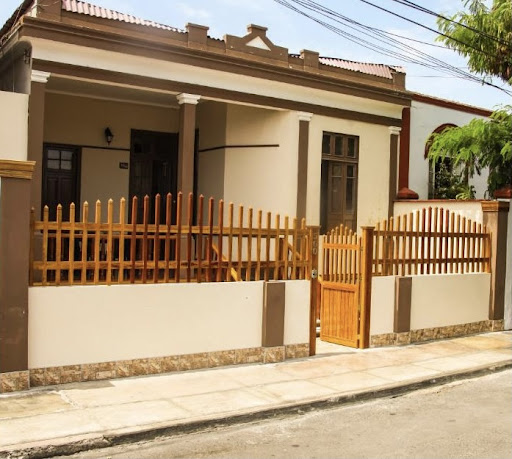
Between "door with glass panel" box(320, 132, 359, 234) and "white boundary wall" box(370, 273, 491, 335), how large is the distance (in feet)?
11.8

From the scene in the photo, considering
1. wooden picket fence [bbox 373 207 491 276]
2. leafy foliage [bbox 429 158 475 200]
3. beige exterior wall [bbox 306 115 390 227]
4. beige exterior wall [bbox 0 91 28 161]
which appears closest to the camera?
beige exterior wall [bbox 0 91 28 161]

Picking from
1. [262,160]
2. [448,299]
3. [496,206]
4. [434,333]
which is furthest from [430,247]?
[262,160]

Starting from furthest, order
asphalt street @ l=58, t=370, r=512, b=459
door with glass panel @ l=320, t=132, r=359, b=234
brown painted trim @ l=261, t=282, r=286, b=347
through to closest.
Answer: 1. door with glass panel @ l=320, t=132, r=359, b=234
2. brown painted trim @ l=261, t=282, r=286, b=347
3. asphalt street @ l=58, t=370, r=512, b=459

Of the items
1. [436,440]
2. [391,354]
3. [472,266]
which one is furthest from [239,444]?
[472,266]

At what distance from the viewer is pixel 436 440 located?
18.2 feet

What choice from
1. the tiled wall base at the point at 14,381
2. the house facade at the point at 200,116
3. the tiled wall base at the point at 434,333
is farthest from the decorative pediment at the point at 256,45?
the tiled wall base at the point at 14,381

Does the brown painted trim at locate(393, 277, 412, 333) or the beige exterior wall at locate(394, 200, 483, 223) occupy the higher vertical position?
the beige exterior wall at locate(394, 200, 483, 223)

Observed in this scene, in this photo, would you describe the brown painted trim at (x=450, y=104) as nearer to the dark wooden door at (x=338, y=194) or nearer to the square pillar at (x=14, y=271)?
the dark wooden door at (x=338, y=194)

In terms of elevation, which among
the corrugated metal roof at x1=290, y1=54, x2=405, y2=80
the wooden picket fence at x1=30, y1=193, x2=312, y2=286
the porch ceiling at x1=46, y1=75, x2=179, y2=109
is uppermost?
the corrugated metal roof at x1=290, y1=54, x2=405, y2=80

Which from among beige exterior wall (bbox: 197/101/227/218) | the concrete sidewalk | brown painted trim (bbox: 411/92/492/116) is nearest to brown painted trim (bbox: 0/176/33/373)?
the concrete sidewalk

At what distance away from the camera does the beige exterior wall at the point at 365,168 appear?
1352 centimetres

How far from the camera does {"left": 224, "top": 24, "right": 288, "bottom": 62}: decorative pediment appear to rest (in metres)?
12.1

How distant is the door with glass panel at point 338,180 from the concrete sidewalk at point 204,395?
5.07m

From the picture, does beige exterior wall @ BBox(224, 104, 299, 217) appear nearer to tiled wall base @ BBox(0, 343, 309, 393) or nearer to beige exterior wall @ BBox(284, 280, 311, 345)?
beige exterior wall @ BBox(284, 280, 311, 345)
